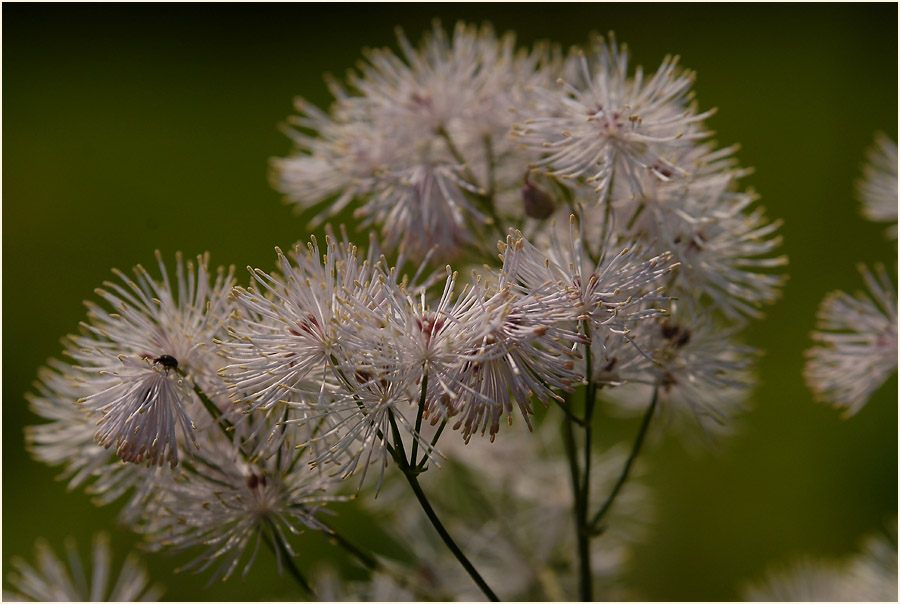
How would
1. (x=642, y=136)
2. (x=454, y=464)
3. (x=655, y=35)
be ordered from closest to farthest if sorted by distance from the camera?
(x=642, y=136), (x=454, y=464), (x=655, y=35)

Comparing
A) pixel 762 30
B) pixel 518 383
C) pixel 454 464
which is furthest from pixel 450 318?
pixel 762 30

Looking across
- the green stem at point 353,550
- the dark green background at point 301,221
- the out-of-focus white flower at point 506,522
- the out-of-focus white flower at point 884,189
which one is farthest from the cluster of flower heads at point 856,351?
the dark green background at point 301,221

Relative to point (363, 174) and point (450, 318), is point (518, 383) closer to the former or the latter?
point (450, 318)

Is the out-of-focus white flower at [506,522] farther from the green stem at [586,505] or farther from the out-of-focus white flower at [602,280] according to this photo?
the out-of-focus white flower at [602,280]

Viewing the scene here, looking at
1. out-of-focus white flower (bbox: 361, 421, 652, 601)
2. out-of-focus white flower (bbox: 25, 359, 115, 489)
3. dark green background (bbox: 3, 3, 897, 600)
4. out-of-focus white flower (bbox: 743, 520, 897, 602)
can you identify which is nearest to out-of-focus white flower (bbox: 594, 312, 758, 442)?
out-of-focus white flower (bbox: 361, 421, 652, 601)

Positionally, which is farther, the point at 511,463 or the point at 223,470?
the point at 511,463

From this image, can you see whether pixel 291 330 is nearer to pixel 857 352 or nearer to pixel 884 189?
pixel 857 352

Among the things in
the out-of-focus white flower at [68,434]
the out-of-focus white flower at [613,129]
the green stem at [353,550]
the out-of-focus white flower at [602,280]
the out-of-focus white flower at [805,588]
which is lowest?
the out-of-focus white flower at [805,588]
